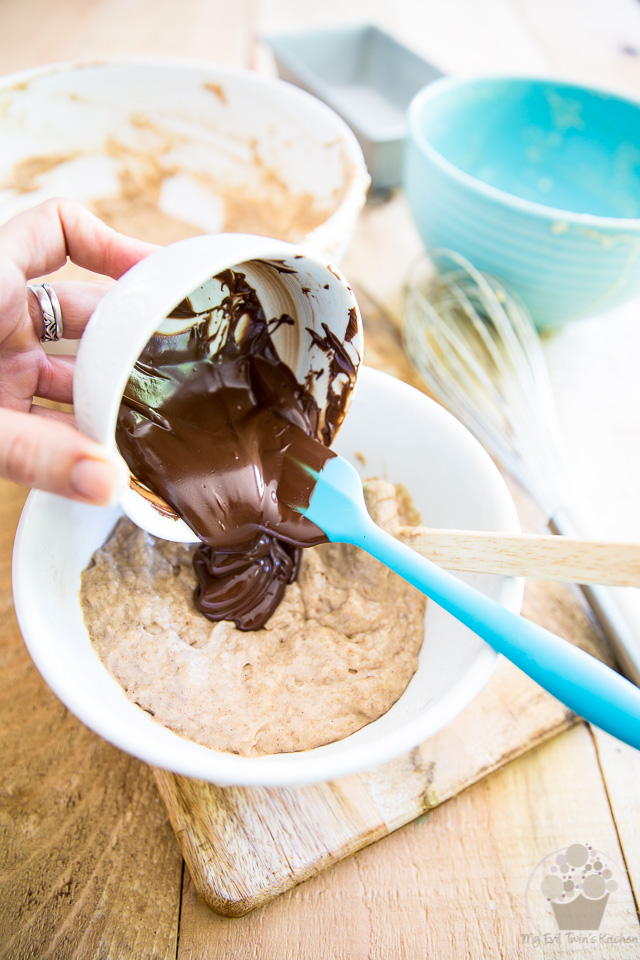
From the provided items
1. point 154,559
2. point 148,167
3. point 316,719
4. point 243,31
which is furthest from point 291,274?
point 243,31

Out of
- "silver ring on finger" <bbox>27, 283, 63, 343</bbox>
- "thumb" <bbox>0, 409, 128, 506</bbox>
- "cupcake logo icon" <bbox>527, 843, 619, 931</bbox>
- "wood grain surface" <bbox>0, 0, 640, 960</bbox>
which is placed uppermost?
"thumb" <bbox>0, 409, 128, 506</bbox>

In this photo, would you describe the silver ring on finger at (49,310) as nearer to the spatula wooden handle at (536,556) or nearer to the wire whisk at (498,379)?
the spatula wooden handle at (536,556)

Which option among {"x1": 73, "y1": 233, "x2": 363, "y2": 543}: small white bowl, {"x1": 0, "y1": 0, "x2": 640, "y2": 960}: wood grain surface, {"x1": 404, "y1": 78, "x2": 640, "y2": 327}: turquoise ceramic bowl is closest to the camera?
{"x1": 73, "y1": 233, "x2": 363, "y2": 543}: small white bowl

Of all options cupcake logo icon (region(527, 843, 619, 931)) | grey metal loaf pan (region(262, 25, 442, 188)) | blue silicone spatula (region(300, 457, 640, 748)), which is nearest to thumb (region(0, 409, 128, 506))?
blue silicone spatula (region(300, 457, 640, 748))

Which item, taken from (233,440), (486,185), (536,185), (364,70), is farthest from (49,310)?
(364,70)

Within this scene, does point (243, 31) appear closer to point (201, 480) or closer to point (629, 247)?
point (629, 247)

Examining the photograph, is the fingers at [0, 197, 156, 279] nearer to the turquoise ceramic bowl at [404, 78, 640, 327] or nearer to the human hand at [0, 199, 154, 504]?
the human hand at [0, 199, 154, 504]
